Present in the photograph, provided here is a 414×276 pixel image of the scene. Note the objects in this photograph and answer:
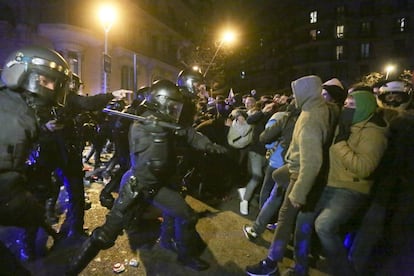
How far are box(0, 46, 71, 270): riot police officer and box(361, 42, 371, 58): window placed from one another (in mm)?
54092

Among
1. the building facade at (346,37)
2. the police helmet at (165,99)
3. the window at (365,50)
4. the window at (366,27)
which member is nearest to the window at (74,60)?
the police helmet at (165,99)

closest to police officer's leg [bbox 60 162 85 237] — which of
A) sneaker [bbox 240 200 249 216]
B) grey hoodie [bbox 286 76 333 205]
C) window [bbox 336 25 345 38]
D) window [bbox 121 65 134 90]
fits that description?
sneaker [bbox 240 200 249 216]

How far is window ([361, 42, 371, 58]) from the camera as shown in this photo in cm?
4925

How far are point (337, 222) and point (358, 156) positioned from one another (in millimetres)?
656

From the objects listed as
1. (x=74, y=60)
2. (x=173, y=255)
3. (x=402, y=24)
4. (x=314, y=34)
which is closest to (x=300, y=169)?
(x=173, y=255)

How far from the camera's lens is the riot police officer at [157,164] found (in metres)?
3.45

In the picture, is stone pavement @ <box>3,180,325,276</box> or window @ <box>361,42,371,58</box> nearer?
stone pavement @ <box>3,180,325,276</box>

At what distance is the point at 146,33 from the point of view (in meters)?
29.5

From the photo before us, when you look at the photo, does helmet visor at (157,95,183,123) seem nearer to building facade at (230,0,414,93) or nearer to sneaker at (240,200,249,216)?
sneaker at (240,200,249,216)

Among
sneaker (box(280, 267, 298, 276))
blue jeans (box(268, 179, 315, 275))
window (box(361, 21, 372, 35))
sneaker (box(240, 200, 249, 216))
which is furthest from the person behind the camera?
window (box(361, 21, 372, 35))

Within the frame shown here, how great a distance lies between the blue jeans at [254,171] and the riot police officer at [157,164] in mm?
2165

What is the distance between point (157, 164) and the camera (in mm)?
3590

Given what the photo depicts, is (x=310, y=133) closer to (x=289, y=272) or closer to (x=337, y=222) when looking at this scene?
(x=337, y=222)

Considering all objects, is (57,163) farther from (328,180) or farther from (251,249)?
(328,180)
